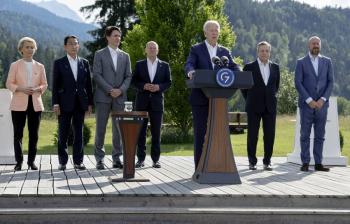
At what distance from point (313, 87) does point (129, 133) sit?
3.27 metres

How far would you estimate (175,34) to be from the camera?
1858cm

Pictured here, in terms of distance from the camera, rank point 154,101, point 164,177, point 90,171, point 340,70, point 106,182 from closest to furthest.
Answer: point 106,182 → point 164,177 → point 90,171 → point 154,101 → point 340,70

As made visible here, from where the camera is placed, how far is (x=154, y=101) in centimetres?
922

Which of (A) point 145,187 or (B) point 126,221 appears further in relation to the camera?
(A) point 145,187

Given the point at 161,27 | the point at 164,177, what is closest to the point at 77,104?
the point at 164,177

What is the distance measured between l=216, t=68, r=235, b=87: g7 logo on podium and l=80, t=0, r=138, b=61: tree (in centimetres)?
2818

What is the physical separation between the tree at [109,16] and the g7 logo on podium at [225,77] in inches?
1110

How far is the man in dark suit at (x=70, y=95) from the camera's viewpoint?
8.62 m

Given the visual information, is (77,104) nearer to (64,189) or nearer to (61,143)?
(61,143)

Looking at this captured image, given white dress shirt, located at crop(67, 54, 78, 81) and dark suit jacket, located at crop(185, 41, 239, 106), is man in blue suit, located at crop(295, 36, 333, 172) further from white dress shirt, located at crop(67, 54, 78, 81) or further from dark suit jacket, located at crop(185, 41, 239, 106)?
white dress shirt, located at crop(67, 54, 78, 81)

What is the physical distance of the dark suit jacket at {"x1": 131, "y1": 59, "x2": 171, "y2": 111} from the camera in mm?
9203

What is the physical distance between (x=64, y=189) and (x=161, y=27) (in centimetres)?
1263

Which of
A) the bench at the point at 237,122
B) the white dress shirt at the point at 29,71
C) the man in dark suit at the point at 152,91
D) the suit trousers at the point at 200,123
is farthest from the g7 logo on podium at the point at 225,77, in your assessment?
the bench at the point at 237,122

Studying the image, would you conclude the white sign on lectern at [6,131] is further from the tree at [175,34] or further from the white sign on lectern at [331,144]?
the tree at [175,34]
